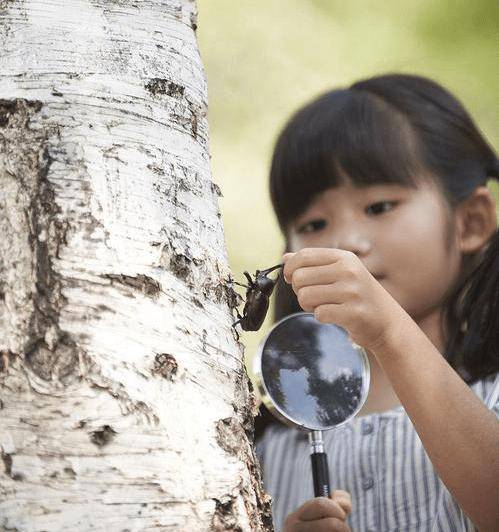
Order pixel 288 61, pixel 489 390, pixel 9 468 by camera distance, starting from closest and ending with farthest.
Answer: pixel 9 468 < pixel 489 390 < pixel 288 61

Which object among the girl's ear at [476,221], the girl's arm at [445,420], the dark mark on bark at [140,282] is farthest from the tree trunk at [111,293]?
the girl's ear at [476,221]

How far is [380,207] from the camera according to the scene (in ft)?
5.08

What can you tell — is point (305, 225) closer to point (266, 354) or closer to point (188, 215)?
point (266, 354)

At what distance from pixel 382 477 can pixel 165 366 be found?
0.85 m

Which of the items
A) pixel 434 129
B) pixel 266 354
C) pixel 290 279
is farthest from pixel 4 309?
pixel 434 129

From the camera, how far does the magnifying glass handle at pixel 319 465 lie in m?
1.16

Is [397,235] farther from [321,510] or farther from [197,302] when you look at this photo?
[197,302]

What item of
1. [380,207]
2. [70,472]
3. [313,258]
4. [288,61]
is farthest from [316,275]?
[288,61]

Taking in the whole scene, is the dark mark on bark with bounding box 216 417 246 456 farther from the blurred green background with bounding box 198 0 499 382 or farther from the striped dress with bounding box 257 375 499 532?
the blurred green background with bounding box 198 0 499 382

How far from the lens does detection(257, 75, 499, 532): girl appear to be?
101cm

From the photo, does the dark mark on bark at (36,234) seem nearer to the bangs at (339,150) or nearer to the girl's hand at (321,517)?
the girl's hand at (321,517)

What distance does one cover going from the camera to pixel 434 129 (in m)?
1.73

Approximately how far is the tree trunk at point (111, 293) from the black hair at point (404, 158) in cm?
83

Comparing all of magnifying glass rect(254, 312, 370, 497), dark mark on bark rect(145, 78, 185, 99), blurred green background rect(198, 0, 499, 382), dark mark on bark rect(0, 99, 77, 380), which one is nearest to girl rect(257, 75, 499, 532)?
magnifying glass rect(254, 312, 370, 497)
